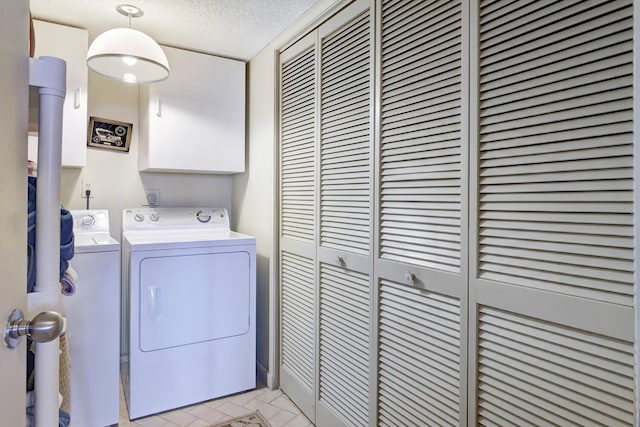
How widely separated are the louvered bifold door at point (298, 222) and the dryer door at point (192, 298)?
0.28m

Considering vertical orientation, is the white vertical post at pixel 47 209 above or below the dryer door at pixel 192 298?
above

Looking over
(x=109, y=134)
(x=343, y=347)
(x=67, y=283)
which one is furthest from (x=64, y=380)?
(x=109, y=134)

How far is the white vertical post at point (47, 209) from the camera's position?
757 mm

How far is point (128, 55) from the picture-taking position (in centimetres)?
184

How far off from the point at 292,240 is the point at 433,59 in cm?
129

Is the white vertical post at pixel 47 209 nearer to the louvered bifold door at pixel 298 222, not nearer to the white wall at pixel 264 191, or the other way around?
the louvered bifold door at pixel 298 222

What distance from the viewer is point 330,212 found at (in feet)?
6.42

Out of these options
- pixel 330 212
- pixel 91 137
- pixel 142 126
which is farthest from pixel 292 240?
pixel 91 137

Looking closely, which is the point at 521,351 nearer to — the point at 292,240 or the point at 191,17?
the point at 292,240

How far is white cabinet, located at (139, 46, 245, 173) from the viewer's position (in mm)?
2453

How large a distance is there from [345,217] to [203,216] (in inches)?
55.9

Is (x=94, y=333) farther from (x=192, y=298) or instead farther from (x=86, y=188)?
(x=86, y=188)

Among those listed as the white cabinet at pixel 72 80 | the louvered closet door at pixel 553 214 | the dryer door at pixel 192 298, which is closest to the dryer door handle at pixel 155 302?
the dryer door at pixel 192 298

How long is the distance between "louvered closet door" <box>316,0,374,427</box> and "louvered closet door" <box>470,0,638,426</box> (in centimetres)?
58
